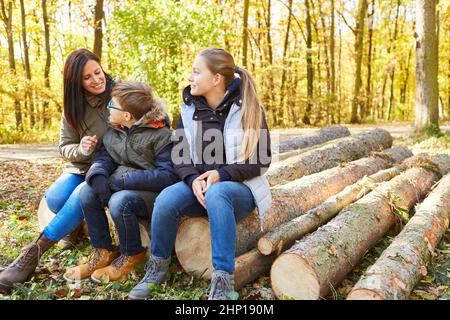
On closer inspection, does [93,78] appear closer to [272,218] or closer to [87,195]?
[87,195]

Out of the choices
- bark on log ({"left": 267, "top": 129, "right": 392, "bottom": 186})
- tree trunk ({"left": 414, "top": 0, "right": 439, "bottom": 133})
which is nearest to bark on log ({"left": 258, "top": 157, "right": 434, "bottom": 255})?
bark on log ({"left": 267, "top": 129, "right": 392, "bottom": 186})

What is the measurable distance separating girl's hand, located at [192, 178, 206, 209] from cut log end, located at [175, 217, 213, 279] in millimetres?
254

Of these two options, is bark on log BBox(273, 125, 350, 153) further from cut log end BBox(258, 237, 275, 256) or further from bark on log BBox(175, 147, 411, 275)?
cut log end BBox(258, 237, 275, 256)

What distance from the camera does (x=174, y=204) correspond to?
3.05 m

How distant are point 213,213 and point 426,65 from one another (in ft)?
26.5

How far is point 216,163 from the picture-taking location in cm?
334

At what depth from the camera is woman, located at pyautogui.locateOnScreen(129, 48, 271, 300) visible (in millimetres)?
2947

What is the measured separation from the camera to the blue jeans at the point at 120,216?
10.6 ft

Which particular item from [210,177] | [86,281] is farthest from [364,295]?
[86,281]

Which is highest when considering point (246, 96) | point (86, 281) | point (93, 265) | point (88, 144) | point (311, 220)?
point (246, 96)

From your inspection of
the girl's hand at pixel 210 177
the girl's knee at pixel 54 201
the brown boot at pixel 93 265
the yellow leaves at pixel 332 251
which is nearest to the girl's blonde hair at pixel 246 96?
the girl's hand at pixel 210 177

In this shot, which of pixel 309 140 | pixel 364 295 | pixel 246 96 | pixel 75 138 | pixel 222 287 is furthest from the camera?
pixel 309 140
